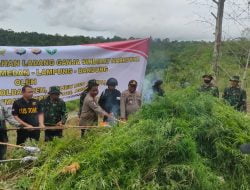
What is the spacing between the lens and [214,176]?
4.94 metres

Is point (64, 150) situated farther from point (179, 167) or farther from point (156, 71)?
point (156, 71)

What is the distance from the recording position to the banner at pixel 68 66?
8.61 metres

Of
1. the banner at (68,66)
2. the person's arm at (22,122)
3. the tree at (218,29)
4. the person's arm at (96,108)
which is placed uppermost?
the tree at (218,29)

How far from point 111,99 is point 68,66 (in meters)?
1.22

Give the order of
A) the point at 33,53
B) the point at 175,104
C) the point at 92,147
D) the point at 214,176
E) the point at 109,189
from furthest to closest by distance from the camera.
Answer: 1. the point at 33,53
2. the point at 175,104
3. the point at 92,147
4. the point at 214,176
5. the point at 109,189

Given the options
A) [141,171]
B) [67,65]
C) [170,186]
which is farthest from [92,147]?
[67,65]

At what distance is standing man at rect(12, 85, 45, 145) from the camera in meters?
7.63

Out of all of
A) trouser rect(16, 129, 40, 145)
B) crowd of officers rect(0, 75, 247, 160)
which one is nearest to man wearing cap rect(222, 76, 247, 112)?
crowd of officers rect(0, 75, 247, 160)

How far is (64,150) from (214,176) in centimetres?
177

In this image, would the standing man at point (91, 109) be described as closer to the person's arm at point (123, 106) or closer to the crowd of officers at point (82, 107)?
the crowd of officers at point (82, 107)

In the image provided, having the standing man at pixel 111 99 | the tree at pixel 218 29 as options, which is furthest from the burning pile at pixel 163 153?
the tree at pixel 218 29

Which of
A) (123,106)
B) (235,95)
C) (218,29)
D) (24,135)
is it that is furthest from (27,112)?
(218,29)

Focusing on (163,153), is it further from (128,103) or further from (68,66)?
(68,66)

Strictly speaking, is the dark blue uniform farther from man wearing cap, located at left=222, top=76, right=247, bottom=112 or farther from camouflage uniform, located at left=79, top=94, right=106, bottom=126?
man wearing cap, located at left=222, top=76, right=247, bottom=112
